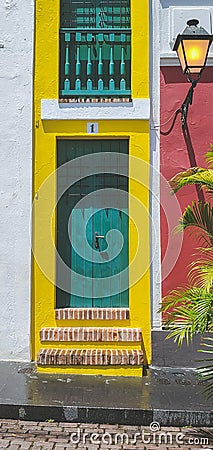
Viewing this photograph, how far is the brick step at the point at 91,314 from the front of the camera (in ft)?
24.3

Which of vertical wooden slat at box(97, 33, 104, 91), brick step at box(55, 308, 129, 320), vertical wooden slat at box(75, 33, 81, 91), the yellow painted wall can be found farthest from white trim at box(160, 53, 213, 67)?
brick step at box(55, 308, 129, 320)

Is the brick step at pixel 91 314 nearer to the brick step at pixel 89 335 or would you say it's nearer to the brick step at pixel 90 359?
the brick step at pixel 89 335

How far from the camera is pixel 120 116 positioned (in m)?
7.58

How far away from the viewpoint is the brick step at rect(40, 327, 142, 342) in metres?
7.17

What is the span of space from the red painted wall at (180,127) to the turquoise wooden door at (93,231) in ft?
2.09

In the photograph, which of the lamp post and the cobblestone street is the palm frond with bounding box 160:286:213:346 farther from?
the lamp post

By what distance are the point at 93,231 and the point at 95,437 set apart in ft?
10.5

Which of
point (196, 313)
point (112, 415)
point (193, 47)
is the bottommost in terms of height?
point (112, 415)

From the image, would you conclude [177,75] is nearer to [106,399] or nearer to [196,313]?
[196,313]

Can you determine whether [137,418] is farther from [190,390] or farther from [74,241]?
[74,241]

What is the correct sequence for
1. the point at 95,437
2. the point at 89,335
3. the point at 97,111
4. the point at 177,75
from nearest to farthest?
the point at 95,437
the point at 89,335
the point at 97,111
the point at 177,75

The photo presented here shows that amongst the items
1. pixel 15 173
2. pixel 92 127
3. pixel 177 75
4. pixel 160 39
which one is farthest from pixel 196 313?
pixel 160 39

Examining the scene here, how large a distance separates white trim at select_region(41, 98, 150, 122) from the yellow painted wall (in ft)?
0.27

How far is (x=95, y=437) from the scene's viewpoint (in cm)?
525
